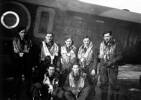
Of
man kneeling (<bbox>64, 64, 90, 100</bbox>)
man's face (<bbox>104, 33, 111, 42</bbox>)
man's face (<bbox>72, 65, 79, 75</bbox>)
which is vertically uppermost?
man's face (<bbox>104, 33, 111, 42</bbox>)

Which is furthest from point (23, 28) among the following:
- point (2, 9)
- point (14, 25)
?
point (2, 9)

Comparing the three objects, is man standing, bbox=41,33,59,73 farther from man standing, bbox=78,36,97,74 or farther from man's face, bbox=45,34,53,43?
man standing, bbox=78,36,97,74

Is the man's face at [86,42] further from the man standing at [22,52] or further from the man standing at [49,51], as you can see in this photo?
the man standing at [22,52]

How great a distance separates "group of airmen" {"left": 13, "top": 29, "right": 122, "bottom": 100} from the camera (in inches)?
151

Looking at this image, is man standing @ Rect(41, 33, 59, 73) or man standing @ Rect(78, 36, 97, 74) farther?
man standing @ Rect(78, 36, 97, 74)

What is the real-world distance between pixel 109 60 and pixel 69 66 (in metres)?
0.65

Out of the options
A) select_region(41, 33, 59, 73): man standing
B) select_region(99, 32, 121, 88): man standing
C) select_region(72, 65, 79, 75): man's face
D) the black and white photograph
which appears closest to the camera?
the black and white photograph

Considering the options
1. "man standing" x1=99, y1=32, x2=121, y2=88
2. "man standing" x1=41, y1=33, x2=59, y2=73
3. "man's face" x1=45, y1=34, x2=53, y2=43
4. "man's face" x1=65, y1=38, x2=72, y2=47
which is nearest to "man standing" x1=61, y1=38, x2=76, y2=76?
"man's face" x1=65, y1=38, x2=72, y2=47

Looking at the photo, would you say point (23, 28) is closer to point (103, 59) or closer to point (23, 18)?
point (23, 18)

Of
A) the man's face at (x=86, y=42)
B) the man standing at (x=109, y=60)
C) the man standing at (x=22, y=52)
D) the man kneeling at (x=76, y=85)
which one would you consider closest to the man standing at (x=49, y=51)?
the man standing at (x=22, y=52)

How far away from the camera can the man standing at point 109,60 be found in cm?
417

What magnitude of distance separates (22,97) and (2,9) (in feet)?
4.07

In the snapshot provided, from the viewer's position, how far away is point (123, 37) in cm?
425

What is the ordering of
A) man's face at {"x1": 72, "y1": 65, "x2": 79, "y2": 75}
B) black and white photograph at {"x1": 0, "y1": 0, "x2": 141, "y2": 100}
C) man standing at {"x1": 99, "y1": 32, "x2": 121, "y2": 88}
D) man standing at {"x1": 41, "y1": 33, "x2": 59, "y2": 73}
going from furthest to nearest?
man standing at {"x1": 99, "y1": 32, "x2": 121, "y2": 88}, man's face at {"x1": 72, "y1": 65, "x2": 79, "y2": 75}, man standing at {"x1": 41, "y1": 33, "x2": 59, "y2": 73}, black and white photograph at {"x1": 0, "y1": 0, "x2": 141, "y2": 100}
